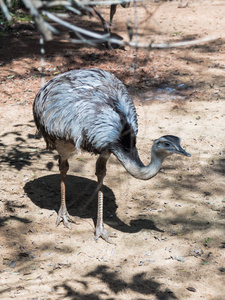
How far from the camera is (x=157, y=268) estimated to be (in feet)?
16.8

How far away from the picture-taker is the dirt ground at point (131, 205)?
4.91 meters

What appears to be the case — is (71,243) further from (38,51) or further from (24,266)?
(38,51)

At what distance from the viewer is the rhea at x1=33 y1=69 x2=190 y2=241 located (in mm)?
5059

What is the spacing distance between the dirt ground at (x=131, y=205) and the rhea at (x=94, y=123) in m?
0.43

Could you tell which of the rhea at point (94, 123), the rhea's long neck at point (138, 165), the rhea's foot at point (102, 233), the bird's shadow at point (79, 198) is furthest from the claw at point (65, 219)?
the rhea's long neck at point (138, 165)

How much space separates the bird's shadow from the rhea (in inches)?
14.0

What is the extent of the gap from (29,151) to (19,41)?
5.98 m

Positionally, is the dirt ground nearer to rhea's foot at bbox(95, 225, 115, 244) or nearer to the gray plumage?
rhea's foot at bbox(95, 225, 115, 244)

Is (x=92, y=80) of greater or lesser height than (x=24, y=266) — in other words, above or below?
above

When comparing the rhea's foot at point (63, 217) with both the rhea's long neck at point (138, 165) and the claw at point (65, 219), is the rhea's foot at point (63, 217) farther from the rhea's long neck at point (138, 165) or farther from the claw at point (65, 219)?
the rhea's long neck at point (138, 165)

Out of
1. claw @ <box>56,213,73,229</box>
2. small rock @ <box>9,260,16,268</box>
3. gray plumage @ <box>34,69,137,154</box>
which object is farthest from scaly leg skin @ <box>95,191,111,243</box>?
small rock @ <box>9,260,16,268</box>

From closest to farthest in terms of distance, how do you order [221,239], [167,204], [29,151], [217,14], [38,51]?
1. [221,239]
2. [167,204]
3. [29,151]
4. [38,51]
5. [217,14]

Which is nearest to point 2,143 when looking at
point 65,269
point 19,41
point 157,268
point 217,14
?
point 65,269

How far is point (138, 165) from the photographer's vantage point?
5039 mm
